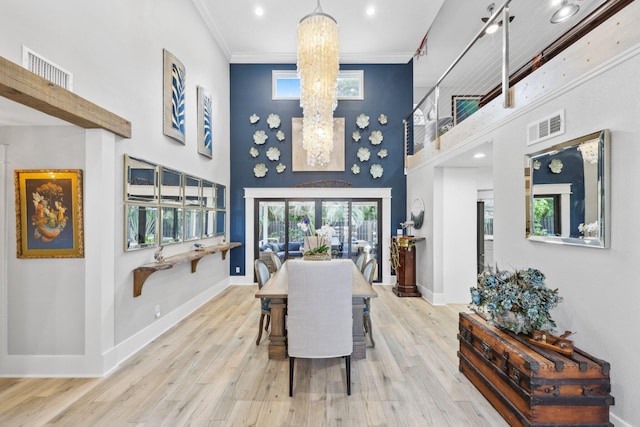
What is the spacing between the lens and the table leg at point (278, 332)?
10.0ft

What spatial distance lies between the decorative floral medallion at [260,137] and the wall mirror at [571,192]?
16.6 ft

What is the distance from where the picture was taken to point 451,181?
5.00 meters

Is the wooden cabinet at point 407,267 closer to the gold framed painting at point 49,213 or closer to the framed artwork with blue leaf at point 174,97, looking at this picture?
the framed artwork with blue leaf at point 174,97

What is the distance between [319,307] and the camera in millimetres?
2367

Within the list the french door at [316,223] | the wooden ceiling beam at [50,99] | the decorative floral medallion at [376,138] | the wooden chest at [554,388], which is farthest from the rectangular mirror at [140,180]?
the decorative floral medallion at [376,138]

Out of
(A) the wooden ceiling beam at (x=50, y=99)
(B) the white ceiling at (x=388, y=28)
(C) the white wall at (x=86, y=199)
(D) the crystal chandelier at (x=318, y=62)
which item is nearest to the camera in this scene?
(A) the wooden ceiling beam at (x=50, y=99)

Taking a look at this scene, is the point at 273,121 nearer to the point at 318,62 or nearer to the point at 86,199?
the point at 318,62

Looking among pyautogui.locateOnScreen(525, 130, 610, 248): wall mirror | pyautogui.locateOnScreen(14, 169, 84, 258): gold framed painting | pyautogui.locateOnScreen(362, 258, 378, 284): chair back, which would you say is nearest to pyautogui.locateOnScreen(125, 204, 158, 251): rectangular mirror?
pyautogui.locateOnScreen(14, 169, 84, 258): gold framed painting

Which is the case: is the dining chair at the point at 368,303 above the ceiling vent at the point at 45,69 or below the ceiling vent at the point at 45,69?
below

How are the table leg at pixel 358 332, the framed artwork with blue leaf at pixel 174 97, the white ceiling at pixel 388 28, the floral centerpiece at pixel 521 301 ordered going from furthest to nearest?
the white ceiling at pixel 388 28 → the framed artwork with blue leaf at pixel 174 97 → the table leg at pixel 358 332 → the floral centerpiece at pixel 521 301

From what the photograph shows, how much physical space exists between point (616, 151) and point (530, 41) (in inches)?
234

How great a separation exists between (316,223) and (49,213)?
448 centimetres

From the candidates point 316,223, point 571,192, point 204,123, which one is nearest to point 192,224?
point 204,123

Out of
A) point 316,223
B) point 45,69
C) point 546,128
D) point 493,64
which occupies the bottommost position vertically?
point 316,223
